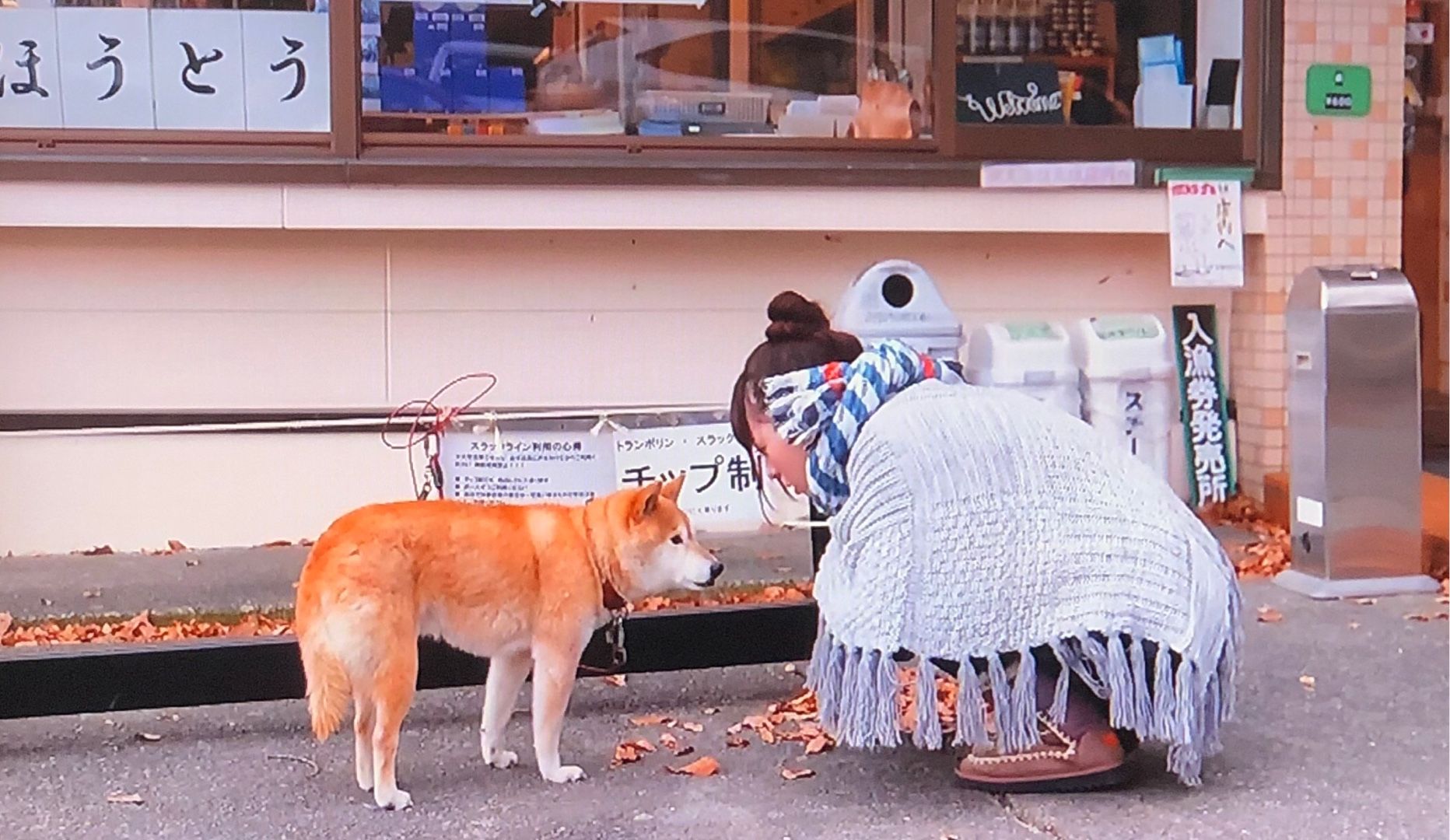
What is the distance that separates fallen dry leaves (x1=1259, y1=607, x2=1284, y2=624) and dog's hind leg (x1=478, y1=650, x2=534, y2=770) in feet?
9.13

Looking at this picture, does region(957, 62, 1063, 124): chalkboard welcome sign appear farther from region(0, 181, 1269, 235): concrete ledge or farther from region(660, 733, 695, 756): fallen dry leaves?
region(660, 733, 695, 756): fallen dry leaves

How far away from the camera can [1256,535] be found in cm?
738

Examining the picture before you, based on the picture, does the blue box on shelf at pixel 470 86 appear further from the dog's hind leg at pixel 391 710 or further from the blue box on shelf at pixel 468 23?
the dog's hind leg at pixel 391 710

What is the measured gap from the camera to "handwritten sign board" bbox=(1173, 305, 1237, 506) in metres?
7.65

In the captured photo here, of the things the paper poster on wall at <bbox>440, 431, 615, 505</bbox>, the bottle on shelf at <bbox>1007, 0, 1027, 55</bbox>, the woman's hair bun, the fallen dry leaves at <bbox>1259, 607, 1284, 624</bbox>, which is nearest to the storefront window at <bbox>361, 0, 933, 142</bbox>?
the bottle on shelf at <bbox>1007, 0, 1027, 55</bbox>

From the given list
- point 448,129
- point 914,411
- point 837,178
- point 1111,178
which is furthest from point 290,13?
point 914,411

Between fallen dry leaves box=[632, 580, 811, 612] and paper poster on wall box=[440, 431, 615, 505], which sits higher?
paper poster on wall box=[440, 431, 615, 505]

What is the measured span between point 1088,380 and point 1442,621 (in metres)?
1.70

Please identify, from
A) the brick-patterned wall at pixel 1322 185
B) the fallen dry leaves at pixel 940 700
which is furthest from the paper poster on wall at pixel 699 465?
the brick-patterned wall at pixel 1322 185

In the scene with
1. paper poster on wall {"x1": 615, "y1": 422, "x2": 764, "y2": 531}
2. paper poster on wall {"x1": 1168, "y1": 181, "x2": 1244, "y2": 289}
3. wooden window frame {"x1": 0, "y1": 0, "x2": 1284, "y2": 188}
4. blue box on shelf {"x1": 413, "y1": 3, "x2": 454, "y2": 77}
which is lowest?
paper poster on wall {"x1": 615, "y1": 422, "x2": 764, "y2": 531}

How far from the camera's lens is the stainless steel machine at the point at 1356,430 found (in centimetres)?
621

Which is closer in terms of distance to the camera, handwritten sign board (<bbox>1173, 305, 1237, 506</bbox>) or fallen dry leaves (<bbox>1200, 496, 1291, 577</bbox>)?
fallen dry leaves (<bbox>1200, 496, 1291, 577</bbox>)

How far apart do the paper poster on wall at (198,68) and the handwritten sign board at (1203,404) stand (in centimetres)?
413

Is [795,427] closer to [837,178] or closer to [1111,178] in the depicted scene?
[837,178]
